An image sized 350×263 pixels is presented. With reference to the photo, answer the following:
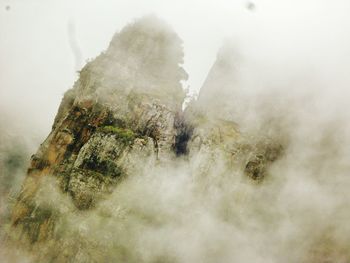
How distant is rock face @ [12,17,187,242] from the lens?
46.3 m

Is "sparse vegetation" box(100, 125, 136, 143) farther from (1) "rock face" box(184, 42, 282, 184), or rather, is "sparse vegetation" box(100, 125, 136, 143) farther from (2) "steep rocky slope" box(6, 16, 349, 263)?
(1) "rock face" box(184, 42, 282, 184)

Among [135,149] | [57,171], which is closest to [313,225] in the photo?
[135,149]

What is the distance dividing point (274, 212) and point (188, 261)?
9376mm

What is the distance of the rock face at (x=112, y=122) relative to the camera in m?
46.3

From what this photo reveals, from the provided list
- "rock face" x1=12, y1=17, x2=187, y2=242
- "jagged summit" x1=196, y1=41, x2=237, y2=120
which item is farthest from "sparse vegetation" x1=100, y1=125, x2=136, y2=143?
"jagged summit" x1=196, y1=41, x2=237, y2=120

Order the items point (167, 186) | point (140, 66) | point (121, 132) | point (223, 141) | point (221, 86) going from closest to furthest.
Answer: point (167, 186) → point (121, 132) → point (223, 141) → point (221, 86) → point (140, 66)

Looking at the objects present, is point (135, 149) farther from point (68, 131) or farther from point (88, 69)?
point (88, 69)

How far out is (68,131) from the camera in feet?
170

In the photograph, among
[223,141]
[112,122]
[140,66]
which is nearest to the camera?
[223,141]

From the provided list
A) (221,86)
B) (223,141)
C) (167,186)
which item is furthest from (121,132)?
(221,86)

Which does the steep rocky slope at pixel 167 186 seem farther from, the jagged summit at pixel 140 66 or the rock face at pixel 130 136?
the jagged summit at pixel 140 66

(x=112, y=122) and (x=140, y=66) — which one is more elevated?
(x=140, y=66)

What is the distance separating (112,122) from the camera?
5022 centimetres

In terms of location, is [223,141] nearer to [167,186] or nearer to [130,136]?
[167,186]
